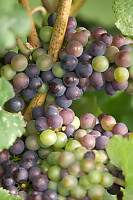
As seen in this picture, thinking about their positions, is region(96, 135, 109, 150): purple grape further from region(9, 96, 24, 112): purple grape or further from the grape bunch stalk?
region(9, 96, 24, 112): purple grape

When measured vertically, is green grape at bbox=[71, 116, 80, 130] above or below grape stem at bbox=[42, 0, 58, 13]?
below

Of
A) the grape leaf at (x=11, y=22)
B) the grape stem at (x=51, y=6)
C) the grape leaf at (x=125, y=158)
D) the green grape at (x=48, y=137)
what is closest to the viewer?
the grape leaf at (x=11, y=22)

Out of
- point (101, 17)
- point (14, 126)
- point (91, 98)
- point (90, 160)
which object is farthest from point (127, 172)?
point (101, 17)

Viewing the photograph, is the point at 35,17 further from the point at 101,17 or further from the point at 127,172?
the point at 127,172

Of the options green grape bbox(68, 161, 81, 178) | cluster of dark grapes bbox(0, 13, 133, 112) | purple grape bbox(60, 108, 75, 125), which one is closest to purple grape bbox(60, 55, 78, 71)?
cluster of dark grapes bbox(0, 13, 133, 112)

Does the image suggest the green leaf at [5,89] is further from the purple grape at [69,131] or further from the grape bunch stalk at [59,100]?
the purple grape at [69,131]

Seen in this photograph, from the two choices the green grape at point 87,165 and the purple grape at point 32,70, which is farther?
the purple grape at point 32,70

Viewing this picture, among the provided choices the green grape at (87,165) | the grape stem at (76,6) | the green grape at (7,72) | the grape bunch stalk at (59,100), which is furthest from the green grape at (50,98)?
the grape stem at (76,6)
